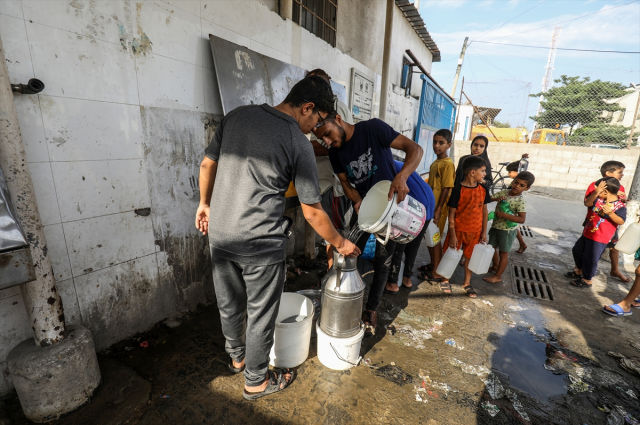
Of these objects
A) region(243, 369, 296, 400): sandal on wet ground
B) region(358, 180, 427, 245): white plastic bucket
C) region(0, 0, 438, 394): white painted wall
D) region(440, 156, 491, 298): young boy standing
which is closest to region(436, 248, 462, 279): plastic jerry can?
region(440, 156, 491, 298): young boy standing

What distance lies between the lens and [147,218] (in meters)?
2.34

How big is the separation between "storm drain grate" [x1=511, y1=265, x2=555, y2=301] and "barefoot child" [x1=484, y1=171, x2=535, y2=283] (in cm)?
24

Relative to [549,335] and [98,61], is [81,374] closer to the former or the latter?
[98,61]

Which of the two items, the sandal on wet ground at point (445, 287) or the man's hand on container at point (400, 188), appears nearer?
the man's hand on container at point (400, 188)

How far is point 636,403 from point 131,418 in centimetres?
332

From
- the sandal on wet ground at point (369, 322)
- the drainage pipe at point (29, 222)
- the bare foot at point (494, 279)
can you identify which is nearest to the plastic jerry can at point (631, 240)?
the bare foot at point (494, 279)

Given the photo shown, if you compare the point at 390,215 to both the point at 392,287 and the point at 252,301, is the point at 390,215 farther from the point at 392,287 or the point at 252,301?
the point at 392,287

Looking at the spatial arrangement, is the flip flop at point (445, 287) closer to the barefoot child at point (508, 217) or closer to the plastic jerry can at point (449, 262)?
the plastic jerry can at point (449, 262)

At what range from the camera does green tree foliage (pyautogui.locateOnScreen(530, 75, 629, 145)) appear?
1691 cm

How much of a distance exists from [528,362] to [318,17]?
186 inches

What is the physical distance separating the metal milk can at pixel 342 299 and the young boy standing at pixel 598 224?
11.2 ft

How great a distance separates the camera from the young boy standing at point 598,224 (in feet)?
11.3

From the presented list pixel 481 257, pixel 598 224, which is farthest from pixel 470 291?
pixel 598 224

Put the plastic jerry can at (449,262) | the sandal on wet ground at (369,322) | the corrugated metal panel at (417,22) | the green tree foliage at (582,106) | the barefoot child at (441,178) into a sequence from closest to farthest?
the sandal on wet ground at (369,322)
the plastic jerry can at (449,262)
the barefoot child at (441,178)
the corrugated metal panel at (417,22)
the green tree foliage at (582,106)
